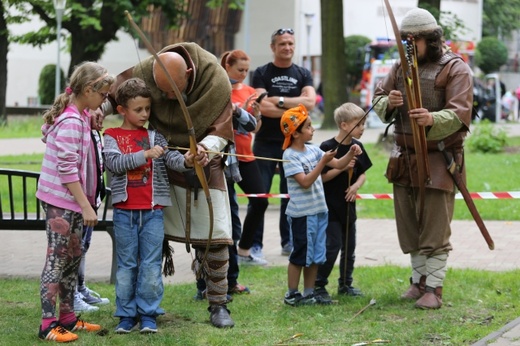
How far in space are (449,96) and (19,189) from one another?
853cm

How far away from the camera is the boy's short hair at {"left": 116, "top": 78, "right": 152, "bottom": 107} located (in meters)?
5.93

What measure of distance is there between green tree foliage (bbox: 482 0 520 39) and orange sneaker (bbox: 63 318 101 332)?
56.6 metres

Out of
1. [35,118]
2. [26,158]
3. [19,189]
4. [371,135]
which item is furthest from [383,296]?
[35,118]

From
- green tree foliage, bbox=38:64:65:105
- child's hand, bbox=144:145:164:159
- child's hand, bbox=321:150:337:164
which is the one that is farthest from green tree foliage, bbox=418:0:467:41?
green tree foliage, bbox=38:64:65:105

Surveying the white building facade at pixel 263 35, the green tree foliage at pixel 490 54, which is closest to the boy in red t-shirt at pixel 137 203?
the white building facade at pixel 263 35

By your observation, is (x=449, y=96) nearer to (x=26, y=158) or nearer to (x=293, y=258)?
(x=293, y=258)

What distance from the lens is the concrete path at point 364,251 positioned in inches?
340

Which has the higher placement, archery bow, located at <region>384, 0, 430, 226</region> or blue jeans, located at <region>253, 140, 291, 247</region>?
archery bow, located at <region>384, 0, 430, 226</region>

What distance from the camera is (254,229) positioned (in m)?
8.73

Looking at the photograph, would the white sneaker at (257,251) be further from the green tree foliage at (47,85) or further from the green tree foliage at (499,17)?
the green tree foliage at (499,17)

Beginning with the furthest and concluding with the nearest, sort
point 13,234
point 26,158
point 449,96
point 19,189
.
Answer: point 26,158 < point 19,189 < point 13,234 < point 449,96

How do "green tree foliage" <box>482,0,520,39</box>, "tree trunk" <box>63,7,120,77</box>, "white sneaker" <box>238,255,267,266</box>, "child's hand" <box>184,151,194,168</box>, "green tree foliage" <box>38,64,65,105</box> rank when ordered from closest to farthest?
"child's hand" <box>184,151,194,168</box> → "white sneaker" <box>238,255,267,266</box> → "tree trunk" <box>63,7,120,77</box> → "green tree foliage" <box>38,64,65,105</box> → "green tree foliage" <box>482,0,520,39</box>

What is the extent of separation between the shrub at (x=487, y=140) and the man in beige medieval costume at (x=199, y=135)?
15.5m

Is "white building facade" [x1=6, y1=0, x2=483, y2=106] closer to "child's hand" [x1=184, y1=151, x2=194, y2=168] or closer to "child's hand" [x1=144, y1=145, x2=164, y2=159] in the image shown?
"child's hand" [x1=184, y1=151, x2=194, y2=168]
